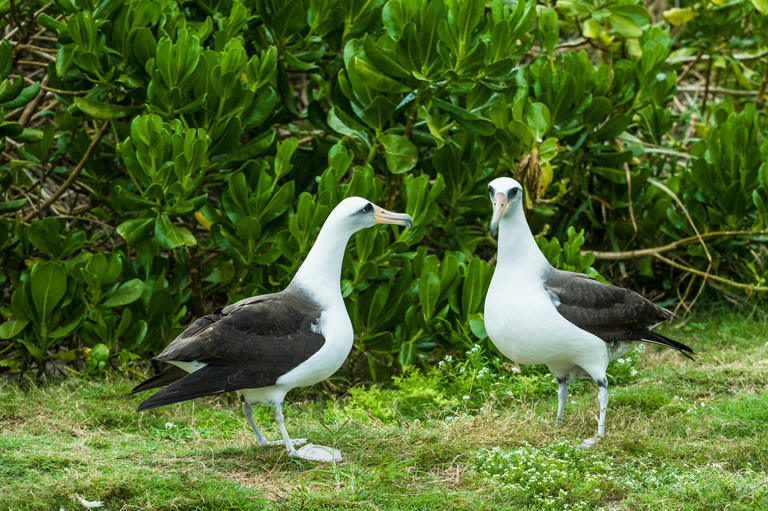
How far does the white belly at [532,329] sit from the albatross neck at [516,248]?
0.07 metres

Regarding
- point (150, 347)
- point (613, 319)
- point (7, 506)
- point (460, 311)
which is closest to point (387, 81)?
point (460, 311)

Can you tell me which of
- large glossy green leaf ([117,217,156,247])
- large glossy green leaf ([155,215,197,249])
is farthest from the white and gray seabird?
large glossy green leaf ([117,217,156,247])

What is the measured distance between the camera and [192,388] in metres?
3.80

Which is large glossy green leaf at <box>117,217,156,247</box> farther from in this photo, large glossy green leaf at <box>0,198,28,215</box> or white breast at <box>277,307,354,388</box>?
white breast at <box>277,307,354,388</box>

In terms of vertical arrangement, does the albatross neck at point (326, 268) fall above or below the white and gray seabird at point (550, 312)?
above

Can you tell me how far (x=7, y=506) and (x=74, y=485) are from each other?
0.27m

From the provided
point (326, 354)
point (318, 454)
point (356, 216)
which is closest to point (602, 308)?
point (356, 216)

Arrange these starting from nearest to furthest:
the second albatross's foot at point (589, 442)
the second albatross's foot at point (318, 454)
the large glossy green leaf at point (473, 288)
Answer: the second albatross's foot at point (318, 454)
the second albatross's foot at point (589, 442)
the large glossy green leaf at point (473, 288)

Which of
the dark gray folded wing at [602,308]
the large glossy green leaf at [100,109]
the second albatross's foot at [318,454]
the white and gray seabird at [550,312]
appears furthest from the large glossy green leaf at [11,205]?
the dark gray folded wing at [602,308]

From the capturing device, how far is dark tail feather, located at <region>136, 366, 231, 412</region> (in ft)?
12.2

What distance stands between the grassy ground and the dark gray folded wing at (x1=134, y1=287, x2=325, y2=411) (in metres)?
0.39

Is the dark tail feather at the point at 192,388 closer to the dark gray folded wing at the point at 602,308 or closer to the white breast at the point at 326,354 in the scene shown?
the white breast at the point at 326,354

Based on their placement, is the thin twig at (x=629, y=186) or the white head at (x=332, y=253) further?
the thin twig at (x=629, y=186)

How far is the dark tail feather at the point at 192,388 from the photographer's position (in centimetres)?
371
